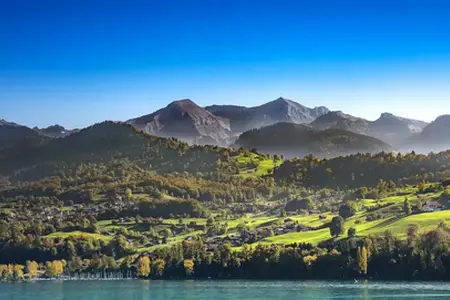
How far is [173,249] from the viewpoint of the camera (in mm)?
199375

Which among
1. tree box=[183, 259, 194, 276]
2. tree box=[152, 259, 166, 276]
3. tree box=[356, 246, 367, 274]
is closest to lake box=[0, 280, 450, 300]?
tree box=[356, 246, 367, 274]

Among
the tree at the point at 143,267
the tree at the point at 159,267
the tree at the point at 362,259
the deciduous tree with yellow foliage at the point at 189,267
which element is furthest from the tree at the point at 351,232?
the tree at the point at 143,267

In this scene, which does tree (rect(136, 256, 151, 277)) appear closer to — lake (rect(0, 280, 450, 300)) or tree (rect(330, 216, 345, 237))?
lake (rect(0, 280, 450, 300))

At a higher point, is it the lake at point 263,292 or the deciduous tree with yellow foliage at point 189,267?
the deciduous tree with yellow foliage at point 189,267

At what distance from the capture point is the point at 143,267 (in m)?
195

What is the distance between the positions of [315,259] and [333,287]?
33510 mm

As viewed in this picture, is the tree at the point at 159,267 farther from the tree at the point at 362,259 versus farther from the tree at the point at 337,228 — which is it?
Result: the tree at the point at 362,259

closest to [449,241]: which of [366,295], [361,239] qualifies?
[361,239]

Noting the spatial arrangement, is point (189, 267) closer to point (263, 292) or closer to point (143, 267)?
point (143, 267)

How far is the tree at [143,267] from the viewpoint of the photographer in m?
195

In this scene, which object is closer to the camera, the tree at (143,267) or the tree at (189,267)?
the tree at (189,267)

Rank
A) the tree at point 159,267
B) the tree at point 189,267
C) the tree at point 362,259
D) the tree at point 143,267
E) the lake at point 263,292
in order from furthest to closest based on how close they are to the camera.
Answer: the tree at point 143,267
the tree at point 159,267
the tree at point 189,267
the tree at point 362,259
the lake at point 263,292

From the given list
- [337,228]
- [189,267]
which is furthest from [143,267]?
[337,228]

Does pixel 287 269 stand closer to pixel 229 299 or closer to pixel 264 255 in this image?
pixel 264 255
